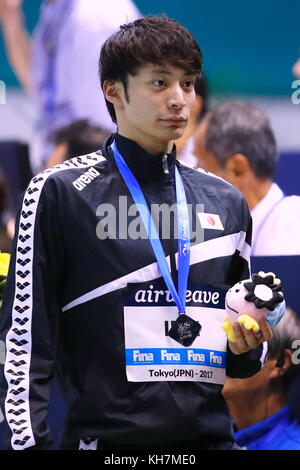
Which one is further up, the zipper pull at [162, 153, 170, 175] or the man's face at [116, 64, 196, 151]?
the man's face at [116, 64, 196, 151]

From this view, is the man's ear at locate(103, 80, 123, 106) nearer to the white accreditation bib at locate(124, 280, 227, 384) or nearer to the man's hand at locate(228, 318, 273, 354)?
the white accreditation bib at locate(124, 280, 227, 384)

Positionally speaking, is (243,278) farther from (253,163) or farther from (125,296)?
(253,163)

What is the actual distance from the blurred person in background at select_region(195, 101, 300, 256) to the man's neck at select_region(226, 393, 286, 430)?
636 mm

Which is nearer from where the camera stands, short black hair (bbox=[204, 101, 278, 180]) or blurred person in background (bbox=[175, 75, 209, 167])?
short black hair (bbox=[204, 101, 278, 180])

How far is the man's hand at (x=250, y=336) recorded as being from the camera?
3268 mm

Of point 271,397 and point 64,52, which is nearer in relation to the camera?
point 271,397

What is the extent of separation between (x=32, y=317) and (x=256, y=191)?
2.01 meters

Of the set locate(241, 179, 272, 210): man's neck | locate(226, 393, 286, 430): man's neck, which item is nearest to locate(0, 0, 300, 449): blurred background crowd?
locate(241, 179, 272, 210): man's neck

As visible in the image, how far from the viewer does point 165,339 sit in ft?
11.0

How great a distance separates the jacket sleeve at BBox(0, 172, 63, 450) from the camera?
128 inches

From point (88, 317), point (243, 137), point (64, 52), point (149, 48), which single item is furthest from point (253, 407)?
point (64, 52)

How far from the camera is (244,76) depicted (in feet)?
24.5

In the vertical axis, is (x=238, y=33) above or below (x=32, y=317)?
above
